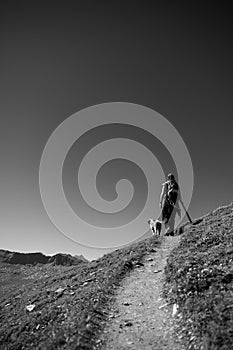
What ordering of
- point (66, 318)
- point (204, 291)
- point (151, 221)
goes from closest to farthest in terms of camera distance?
1. point (204, 291)
2. point (66, 318)
3. point (151, 221)

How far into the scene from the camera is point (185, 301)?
10914 mm

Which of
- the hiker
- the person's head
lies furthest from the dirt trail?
the person's head

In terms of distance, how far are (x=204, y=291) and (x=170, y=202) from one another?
19045mm

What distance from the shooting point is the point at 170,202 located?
29891 millimetres

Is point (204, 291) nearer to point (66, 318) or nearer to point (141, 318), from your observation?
point (141, 318)

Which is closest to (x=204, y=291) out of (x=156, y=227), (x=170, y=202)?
(x=156, y=227)

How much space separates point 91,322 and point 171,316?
3.31 meters

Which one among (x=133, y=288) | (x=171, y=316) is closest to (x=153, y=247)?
(x=133, y=288)

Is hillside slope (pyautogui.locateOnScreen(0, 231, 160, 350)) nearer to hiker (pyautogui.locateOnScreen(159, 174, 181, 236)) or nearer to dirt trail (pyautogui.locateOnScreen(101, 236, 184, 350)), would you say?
dirt trail (pyautogui.locateOnScreen(101, 236, 184, 350))

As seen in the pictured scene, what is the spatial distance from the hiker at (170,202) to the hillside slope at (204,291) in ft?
36.3

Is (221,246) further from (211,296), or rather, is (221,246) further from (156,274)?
(211,296)

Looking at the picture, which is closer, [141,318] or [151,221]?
[141,318]

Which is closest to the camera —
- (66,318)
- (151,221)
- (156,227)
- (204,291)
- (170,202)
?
(204,291)

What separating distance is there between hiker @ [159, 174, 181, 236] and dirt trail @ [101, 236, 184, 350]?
42.6 ft
